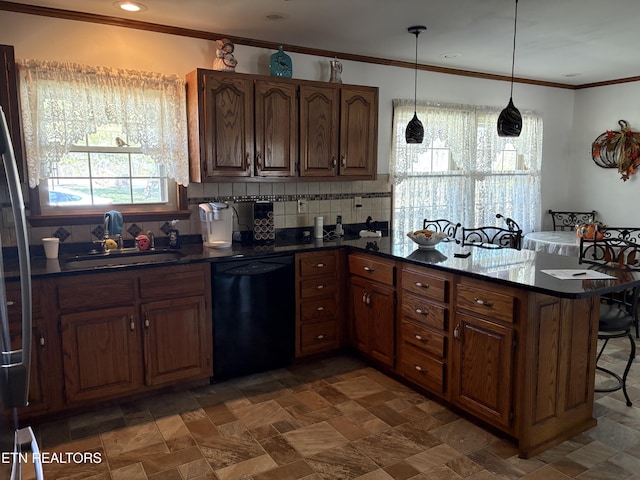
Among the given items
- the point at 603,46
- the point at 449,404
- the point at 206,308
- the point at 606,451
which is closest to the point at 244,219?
the point at 206,308

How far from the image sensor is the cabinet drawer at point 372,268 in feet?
11.0

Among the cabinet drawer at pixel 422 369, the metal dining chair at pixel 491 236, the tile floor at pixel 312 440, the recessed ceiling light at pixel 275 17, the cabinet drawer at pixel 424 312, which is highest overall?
the recessed ceiling light at pixel 275 17

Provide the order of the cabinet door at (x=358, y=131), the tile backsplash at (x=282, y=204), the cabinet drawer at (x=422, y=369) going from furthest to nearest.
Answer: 1. the cabinet door at (x=358, y=131)
2. the tile backsplash at (x=282, y=204)
3. the cabinet drawer at (x=422, y=369)

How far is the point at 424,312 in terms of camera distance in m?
3.09

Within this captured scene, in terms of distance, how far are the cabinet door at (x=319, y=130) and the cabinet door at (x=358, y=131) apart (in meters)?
0.07

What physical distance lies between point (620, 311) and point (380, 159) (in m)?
2.41

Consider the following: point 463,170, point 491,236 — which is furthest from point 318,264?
point 491,236

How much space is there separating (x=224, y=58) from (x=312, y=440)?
266 cm

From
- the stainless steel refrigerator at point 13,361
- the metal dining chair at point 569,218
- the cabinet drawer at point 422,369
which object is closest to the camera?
the stainless steel refrigerator at point 13,361

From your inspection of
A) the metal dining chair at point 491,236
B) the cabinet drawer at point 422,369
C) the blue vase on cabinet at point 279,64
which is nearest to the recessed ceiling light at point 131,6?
the blue vase on cabinet at point 279,64

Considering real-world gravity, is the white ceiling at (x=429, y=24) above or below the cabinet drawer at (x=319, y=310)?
above

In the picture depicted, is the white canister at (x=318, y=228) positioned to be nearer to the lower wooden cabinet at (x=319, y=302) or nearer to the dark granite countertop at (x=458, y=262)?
the dark granite countertop at (x=458, y=262)

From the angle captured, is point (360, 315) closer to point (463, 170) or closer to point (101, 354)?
point (101, 354)

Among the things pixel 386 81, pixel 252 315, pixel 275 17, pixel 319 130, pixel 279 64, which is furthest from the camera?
pixel 386 81
